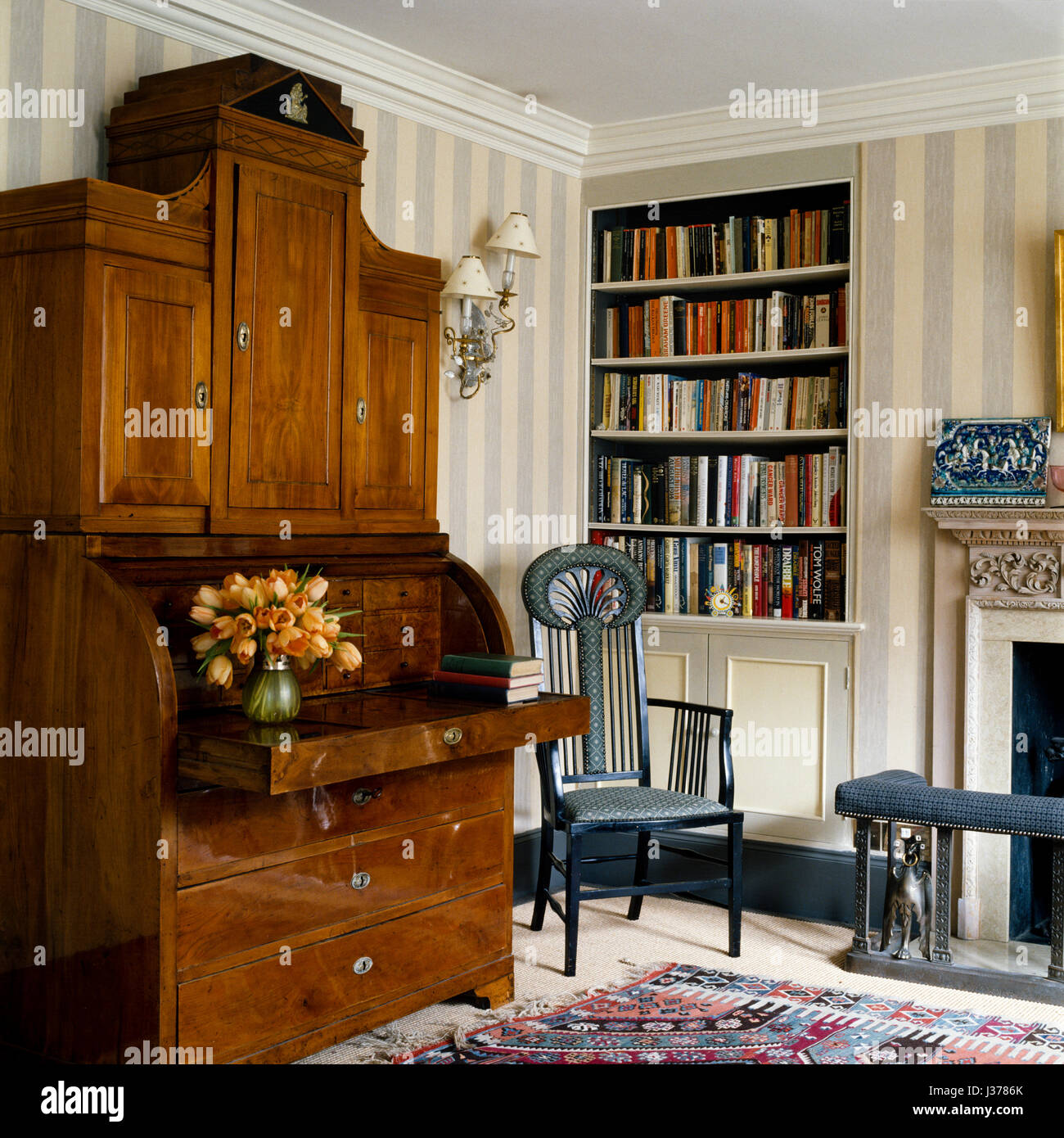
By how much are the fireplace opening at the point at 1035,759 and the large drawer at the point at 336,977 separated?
5.56 ft

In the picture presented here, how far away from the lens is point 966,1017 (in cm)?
332

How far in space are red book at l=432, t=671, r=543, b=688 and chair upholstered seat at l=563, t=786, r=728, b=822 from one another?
643 mm

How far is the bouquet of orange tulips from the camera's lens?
270cm

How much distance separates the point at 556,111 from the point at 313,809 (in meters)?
2.66

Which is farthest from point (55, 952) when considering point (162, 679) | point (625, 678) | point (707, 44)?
point (707, 44)

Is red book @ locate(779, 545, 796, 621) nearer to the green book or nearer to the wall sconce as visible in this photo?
the wall sconce

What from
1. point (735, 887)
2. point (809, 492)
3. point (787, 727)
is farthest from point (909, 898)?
point (809, 492)

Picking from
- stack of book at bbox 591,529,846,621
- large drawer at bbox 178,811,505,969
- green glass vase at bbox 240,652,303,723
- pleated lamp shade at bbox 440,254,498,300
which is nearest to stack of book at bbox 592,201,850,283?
pleated lamp shade at bbox 440,254,498,300

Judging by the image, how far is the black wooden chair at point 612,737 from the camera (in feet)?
12.5

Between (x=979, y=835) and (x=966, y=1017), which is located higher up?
(x=979, y=835)

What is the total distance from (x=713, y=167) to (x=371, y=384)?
1784 millimetres
